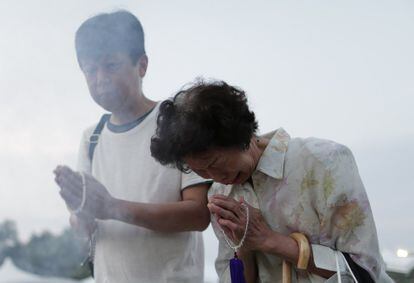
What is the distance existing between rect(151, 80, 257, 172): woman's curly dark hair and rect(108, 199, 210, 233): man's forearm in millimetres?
179

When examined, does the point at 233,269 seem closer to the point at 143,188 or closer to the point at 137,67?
the point at 143,188

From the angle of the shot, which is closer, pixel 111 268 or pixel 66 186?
pixel 66 186

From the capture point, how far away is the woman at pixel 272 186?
1270 millimetres

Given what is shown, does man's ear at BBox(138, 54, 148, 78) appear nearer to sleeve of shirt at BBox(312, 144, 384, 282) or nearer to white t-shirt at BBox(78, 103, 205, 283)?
white t-shirt at BBox(78, 103, 205, 283)

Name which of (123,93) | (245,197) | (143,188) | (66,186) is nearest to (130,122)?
(123,93)

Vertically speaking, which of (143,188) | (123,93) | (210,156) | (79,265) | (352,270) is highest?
(123,93)

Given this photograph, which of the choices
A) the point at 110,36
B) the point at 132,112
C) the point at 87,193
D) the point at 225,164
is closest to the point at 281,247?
the point at 225,164

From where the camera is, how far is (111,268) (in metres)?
1.52

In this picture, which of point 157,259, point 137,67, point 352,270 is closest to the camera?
→ point 352,270

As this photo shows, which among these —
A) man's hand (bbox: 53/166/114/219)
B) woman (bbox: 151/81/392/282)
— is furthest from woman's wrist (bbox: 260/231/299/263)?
man's hand (bbox: 53/166/114/219)

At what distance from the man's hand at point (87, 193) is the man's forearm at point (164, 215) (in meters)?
0.02

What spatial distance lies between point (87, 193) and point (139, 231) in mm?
203

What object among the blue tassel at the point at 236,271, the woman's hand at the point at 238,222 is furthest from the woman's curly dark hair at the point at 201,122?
the blue tassel at the point at 236,271

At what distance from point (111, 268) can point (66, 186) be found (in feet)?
0.94
